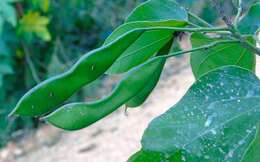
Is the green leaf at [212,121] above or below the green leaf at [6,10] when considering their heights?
above

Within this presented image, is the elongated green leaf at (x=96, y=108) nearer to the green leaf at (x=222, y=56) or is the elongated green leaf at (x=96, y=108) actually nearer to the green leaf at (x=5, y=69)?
the green leaf at (x=222, y=56)

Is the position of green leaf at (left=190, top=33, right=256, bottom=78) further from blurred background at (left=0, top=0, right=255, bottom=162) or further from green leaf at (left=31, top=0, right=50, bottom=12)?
green leaf at (left=31, top=0, right=50, bottom=12)

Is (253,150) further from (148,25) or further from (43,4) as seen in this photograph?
(43,4)

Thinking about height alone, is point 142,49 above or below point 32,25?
above

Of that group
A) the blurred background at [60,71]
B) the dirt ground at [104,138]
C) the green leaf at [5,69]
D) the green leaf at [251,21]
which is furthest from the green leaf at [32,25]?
the green leaf at [251,21]

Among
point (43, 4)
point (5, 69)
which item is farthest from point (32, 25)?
point (5, 69)

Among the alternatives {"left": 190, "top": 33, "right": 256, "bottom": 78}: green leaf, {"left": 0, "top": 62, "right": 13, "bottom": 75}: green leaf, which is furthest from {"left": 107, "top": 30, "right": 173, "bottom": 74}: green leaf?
{"left": 0, "top": 62, "right": 13, "bottom": 75}: green leaf
